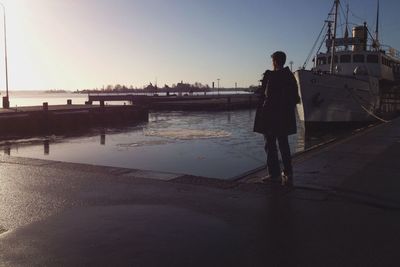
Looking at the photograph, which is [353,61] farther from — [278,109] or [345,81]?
[278,109]

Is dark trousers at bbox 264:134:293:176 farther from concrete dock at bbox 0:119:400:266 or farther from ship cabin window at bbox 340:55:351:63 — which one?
ship cabin window at bbox 340:55:351:63

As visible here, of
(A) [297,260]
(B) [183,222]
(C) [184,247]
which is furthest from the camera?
(B) [183,222]

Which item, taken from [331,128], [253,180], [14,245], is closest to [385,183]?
[253,180]

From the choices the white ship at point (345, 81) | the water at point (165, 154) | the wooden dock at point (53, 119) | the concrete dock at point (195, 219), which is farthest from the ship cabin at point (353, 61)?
the concrete dock at point (195, 219)

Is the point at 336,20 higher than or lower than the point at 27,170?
higher

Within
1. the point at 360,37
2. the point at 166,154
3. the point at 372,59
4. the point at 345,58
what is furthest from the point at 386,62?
the point at 166,154

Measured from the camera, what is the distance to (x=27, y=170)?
28.7 ft

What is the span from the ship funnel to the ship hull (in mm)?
5095

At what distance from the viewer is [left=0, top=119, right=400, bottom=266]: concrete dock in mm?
4285

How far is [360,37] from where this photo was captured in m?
35.0

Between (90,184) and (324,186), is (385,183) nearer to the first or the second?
(324,186)

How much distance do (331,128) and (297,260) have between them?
24.6 metres

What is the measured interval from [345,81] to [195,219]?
2301 centimetres

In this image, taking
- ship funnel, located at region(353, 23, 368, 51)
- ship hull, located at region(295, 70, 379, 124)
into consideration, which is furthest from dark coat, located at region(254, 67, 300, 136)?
ship funnel, located at region(353, 23, 368, 51)
